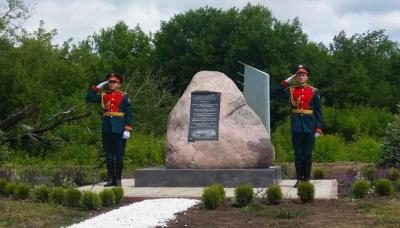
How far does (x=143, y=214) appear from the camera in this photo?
823 centimetres

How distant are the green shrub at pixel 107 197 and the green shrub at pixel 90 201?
0.18 metres

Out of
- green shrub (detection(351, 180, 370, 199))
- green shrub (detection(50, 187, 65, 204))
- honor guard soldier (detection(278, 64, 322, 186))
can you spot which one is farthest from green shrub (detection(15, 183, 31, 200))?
green shrub (detection(351, 180, 370, 199))

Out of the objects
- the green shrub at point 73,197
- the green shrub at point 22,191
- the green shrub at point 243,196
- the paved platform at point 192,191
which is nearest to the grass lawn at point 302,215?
the green shrub at point 243,196

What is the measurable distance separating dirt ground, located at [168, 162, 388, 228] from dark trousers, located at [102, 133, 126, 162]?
340 cm

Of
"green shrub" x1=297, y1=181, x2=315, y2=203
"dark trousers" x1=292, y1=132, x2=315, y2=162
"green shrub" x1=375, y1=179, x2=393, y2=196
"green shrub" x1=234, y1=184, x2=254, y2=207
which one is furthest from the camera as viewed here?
"dark trousers" x1=292, y1=132, x2=315, y2=162

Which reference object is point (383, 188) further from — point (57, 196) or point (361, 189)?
point (57, 196)

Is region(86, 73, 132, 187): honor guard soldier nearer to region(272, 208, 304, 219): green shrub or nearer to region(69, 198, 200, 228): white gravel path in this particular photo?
region(69, 198, 200, 228): white gravel path

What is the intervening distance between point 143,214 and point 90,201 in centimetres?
103

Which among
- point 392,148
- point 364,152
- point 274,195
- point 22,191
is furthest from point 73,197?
point 364,152

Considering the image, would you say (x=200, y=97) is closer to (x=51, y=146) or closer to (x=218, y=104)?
(x=218, y=104)

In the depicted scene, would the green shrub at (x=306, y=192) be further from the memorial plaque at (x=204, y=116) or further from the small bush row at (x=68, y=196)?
the memorial plaque at (x=204, y=116)

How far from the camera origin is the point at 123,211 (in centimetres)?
851

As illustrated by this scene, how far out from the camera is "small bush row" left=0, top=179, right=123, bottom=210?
356 inches

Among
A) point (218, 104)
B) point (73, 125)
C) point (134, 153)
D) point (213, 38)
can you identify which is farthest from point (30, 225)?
point (213, 38)
